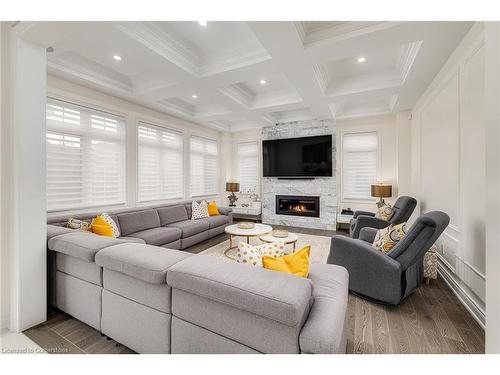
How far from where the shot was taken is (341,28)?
220 cm

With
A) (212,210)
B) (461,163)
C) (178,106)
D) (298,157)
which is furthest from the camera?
(298,157)

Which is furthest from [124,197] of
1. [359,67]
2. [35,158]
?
[359,67]

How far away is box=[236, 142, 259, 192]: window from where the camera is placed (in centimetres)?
646

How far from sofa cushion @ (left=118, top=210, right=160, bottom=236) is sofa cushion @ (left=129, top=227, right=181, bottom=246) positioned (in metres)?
A: 0.09

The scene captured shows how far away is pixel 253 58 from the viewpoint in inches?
105

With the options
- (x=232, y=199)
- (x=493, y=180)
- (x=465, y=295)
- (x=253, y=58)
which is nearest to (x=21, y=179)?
→ (x=253, y=58)

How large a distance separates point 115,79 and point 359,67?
388 centimetres

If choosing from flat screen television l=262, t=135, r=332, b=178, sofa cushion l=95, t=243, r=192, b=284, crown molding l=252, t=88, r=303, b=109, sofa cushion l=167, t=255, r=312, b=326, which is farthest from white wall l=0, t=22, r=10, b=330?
flat screen television l=262, t=135, r=332, b=178

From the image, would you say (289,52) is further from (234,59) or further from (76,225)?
(76,225)

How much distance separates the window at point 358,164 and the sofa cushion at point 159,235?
4141 millimetres

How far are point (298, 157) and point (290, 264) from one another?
4.62 m

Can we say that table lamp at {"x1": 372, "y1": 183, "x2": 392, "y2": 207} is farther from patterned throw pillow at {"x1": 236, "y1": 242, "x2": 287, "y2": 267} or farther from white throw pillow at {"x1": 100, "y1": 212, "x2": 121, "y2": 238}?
white throw pillow at {"x1": 100, "y1": 212, "x2": 121, "y2": 238}

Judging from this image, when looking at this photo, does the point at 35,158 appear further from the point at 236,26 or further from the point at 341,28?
the point at 341,28

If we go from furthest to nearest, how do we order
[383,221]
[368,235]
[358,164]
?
[358,164] → [383,221] → [368,235]
